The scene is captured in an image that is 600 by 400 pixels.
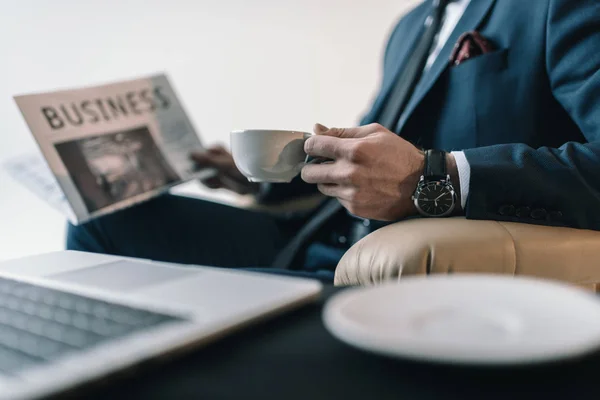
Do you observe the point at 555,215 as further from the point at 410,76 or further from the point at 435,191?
the point at 410,76

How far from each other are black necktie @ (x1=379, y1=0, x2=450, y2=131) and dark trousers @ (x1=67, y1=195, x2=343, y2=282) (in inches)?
11.2

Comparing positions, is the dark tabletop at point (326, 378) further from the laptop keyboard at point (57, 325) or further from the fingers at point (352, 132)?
the fingers at point (352, 132)

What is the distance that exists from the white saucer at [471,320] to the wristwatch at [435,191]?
1.09ft

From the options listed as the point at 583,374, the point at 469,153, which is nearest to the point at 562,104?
the point at 469,153

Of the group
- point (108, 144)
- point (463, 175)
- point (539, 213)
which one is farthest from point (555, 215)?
point (108, 144)

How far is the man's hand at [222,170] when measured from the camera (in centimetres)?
120

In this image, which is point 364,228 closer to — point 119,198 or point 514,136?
point 514,136

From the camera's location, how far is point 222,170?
124 cm

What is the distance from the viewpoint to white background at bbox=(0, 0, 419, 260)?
168cm

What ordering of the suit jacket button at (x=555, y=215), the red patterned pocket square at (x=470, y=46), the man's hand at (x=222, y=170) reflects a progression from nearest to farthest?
the suit jacket button at (x=555, y=215) < the red patterned pocket square at (x=470, y=46) < the man's hand at (x=222, y=170)

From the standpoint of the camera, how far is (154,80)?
115cm

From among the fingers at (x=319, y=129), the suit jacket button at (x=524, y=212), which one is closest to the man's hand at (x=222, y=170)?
the fingers at (x=319, y=129)

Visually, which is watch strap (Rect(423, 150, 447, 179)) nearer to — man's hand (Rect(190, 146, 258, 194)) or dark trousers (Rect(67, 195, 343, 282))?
dark trousers (Rect(67, 195, 343, 282))

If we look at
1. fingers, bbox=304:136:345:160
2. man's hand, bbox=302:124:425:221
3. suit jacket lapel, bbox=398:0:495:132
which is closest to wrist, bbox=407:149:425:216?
man's hand, bbox=302:124:425:221
